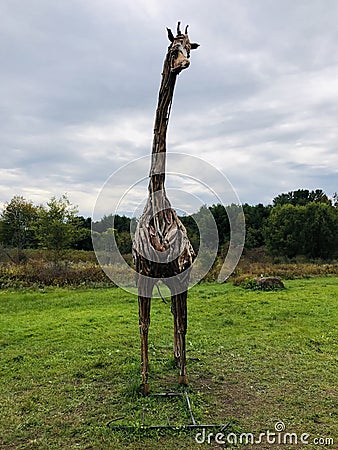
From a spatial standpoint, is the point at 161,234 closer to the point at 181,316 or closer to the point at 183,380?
the point at 181,316

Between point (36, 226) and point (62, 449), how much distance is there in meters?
13.8

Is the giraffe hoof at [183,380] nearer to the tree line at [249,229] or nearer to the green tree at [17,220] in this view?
the tree line at [249,229]

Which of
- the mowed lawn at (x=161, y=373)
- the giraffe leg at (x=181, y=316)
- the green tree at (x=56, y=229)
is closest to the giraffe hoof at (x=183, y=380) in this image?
the mowed lawn at (x=161, y=373)

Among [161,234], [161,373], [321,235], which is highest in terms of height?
[321,235]

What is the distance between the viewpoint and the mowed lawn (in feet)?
13.7

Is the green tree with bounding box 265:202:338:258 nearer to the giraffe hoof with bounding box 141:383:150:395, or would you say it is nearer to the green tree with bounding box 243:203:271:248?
the green tree with bounding box 243:203:271:248

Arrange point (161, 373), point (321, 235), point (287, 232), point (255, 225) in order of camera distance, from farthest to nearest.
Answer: point (255, 225) < point (287, 232) < point (321, 235) < point (161, 373)

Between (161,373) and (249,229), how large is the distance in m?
20.0

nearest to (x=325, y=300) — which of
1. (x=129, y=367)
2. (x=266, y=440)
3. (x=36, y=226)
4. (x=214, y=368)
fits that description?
(x=214, y=368)

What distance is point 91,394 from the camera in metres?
5.03

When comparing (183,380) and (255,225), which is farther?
(255,225)

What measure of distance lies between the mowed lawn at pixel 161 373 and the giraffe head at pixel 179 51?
12.2 feet

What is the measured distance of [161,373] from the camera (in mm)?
5711

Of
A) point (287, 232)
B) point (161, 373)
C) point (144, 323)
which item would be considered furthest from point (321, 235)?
point (144, 323)
